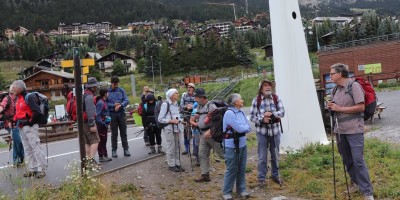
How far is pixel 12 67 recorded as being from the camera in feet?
365

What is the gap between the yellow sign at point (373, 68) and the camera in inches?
1537

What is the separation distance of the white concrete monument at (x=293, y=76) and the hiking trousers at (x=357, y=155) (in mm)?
3003

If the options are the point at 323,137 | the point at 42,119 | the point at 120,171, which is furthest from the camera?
the point at 323,137

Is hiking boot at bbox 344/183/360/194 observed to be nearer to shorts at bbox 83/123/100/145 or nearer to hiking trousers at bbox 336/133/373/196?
hiking trousers at bbox 336/133/373/196

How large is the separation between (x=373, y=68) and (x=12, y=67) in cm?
9766

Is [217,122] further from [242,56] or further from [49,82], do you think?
[242,56]

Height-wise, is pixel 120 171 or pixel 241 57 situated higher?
pixel 241 57

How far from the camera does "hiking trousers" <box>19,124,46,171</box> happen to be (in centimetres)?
736

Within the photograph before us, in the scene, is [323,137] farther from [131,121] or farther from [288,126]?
[131,121]

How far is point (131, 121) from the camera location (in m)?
23.4

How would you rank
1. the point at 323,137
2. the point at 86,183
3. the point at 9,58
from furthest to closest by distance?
the point at 9,58 < the point at 323,137 < the point at 86,183

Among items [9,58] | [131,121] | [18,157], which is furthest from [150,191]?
[9,58]

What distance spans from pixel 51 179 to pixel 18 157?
1.55m

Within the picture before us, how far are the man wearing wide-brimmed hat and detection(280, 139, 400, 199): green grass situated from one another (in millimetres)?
3558
